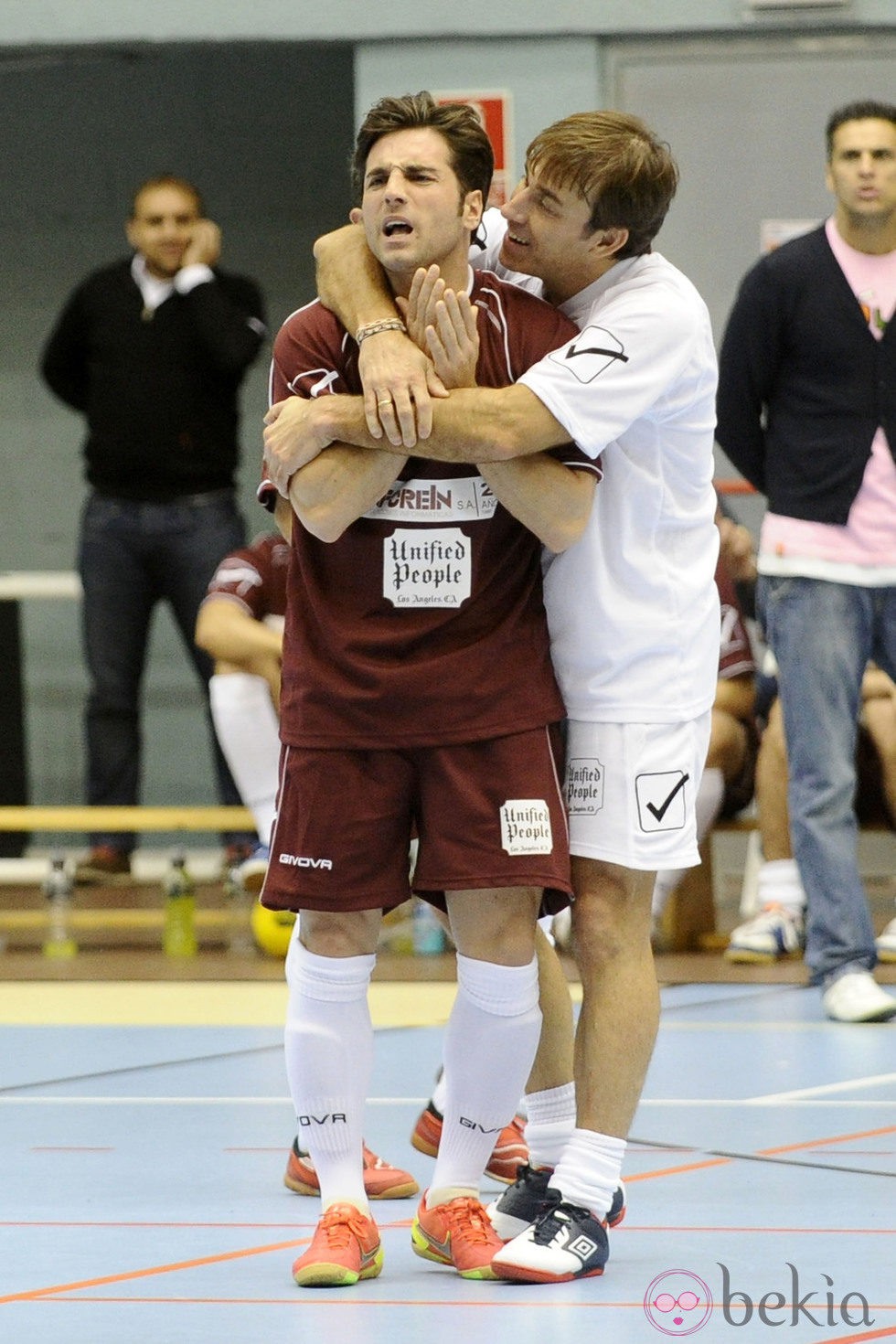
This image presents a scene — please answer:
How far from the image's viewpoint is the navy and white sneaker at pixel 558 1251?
3.14 meters

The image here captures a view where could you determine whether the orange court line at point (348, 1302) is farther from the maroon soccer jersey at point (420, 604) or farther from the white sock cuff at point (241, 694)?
the white sock cuff at point (241, 694)

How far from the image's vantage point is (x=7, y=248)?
9812mm

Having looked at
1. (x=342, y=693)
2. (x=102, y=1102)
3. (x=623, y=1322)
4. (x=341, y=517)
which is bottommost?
(x=102, y=1102)

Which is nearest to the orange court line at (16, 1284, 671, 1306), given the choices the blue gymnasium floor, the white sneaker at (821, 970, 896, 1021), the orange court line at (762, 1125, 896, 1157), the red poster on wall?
the blue gymnasium floor

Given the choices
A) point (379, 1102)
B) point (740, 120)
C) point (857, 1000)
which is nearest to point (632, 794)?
point (379, 1102)

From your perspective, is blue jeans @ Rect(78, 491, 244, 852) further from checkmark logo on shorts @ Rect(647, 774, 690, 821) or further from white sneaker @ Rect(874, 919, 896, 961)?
checkmark logo on shorts @ Rect(647, 774, 690, 821)

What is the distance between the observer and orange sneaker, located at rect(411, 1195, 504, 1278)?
10.5 ft

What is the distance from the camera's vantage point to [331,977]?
3.22 metres

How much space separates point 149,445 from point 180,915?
2.01 metres

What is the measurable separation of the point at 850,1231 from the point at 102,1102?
181 centimetres

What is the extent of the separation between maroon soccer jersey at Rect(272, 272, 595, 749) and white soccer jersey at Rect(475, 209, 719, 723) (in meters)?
0.06

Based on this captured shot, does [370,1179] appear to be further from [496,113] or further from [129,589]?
[496,113]

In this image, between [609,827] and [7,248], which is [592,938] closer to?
[609,827]

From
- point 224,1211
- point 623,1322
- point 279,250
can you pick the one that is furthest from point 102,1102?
point 279,250
